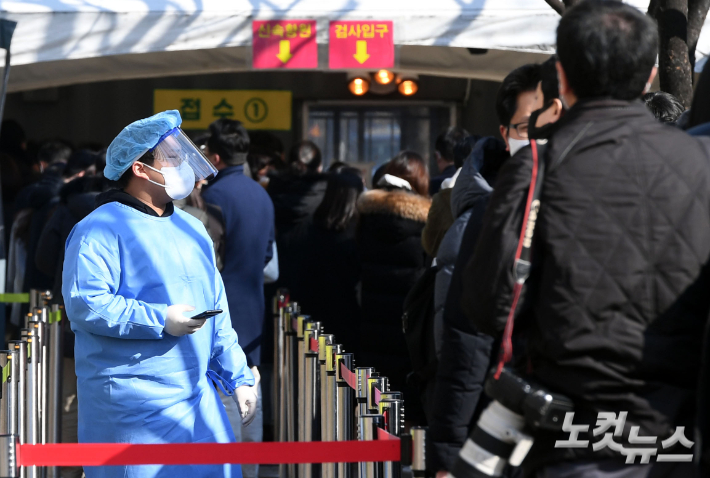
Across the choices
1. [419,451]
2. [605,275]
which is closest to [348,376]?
[419,451]

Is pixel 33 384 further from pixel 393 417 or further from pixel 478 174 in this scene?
pixel 478 174

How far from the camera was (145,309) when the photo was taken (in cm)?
298

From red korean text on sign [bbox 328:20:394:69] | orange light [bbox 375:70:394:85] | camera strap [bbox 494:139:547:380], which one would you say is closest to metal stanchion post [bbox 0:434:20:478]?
camera strap [bbox 494:139:547:380]

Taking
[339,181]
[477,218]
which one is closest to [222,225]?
[339,181]

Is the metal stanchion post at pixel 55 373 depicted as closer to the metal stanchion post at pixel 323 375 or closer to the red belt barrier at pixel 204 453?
the metal stanchion post at pixel 323 375

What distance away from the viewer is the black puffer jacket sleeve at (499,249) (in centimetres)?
184

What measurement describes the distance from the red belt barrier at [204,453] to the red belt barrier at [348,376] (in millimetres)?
687

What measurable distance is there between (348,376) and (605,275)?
184cm

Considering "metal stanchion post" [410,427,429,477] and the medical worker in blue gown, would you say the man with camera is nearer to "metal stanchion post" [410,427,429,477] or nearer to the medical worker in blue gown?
"metal stanchion post" [410,427,429,477]

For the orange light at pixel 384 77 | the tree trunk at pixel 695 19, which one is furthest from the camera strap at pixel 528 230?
the orange light at pixel 384 77

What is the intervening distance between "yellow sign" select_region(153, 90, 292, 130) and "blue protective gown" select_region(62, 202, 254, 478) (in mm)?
8799

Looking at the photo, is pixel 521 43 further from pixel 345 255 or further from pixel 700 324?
pixel 700 324

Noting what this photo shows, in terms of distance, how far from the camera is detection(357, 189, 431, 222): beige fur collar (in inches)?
207

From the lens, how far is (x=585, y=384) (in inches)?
69.9
